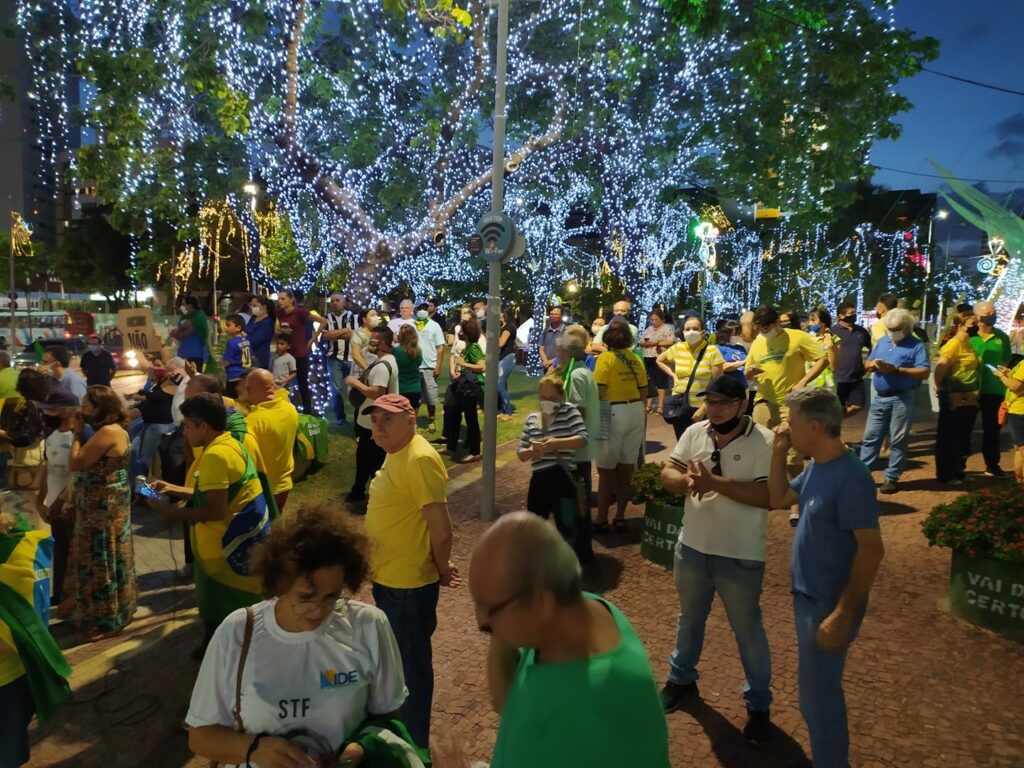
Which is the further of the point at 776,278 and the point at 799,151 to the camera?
the point at 776,278

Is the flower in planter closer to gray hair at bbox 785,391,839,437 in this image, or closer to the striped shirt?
the striped shirt

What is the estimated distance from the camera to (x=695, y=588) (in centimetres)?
392

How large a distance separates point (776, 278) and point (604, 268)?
17.3m

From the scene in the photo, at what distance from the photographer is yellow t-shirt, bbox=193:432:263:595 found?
154 inches

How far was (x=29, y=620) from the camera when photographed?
2.88m

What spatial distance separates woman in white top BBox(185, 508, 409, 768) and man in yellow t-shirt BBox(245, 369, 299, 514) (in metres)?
3.23

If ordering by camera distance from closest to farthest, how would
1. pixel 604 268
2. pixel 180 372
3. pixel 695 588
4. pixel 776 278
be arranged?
pixel 695 588
pixel 180 372
pixel 604 268
pixel 776 278

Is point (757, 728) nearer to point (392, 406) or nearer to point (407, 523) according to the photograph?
point (407, 523)

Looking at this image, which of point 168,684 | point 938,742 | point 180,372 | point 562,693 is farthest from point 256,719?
point 180,372

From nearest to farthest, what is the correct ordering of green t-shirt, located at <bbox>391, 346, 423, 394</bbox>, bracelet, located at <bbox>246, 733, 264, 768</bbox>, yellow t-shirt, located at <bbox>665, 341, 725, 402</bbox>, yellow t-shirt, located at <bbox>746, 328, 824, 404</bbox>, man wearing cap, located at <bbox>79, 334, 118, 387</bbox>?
bracelet, located at <bbox>246, 733, 264, 768</bbox>
yellow t-shirt, located at <bbox>746, 328, 824, 404</bbox>
yellow t-shirt, located at <bbox>665, 341, 725, 402</bbox>
green t-shirt, located at <bbox>391, 346, 423, 394</bbox>
man wearing cap, located at <bbox>79, 334, 118, 387</bbox>

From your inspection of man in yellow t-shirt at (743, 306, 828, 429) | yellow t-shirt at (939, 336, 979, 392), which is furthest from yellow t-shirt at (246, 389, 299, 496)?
yellow t-shirt at (939, 336, 979, 392)

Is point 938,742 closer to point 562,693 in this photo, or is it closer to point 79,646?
point 562,693

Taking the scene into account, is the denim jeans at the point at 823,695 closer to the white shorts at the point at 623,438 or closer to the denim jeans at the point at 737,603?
the denim jeans at the point at 737,603

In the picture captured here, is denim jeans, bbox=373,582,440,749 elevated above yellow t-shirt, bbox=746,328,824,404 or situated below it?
below
